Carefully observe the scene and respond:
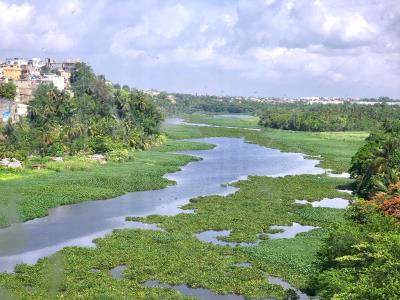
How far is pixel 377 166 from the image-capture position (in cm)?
4394

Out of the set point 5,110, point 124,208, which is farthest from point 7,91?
point 124,208

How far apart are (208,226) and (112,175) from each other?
2076 cm

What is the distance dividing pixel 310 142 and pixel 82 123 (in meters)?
43.9

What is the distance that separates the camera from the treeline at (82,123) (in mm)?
65438

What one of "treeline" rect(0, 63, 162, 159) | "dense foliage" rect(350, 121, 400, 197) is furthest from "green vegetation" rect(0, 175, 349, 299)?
"treeline" rect(0, 63, 162, 159)

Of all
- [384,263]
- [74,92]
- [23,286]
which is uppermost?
[74,92]

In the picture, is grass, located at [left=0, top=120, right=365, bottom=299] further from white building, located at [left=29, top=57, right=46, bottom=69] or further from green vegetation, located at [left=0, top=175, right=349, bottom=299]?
white building, located at [left=29, top=57, right=46, bottom=69]

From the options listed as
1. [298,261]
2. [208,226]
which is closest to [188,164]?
[208,226]

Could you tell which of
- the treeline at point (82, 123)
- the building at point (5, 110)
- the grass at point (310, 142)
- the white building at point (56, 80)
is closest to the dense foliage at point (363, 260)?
the grass at point (310, 142)

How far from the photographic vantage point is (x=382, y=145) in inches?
1794

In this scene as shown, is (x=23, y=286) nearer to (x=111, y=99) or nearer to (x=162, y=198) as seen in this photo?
(x=162, y=198)

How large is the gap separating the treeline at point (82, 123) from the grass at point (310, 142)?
1379 centimetres

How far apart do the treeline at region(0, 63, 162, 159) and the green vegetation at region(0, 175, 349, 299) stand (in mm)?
29780

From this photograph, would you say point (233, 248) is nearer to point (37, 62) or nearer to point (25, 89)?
point (25, 89)
